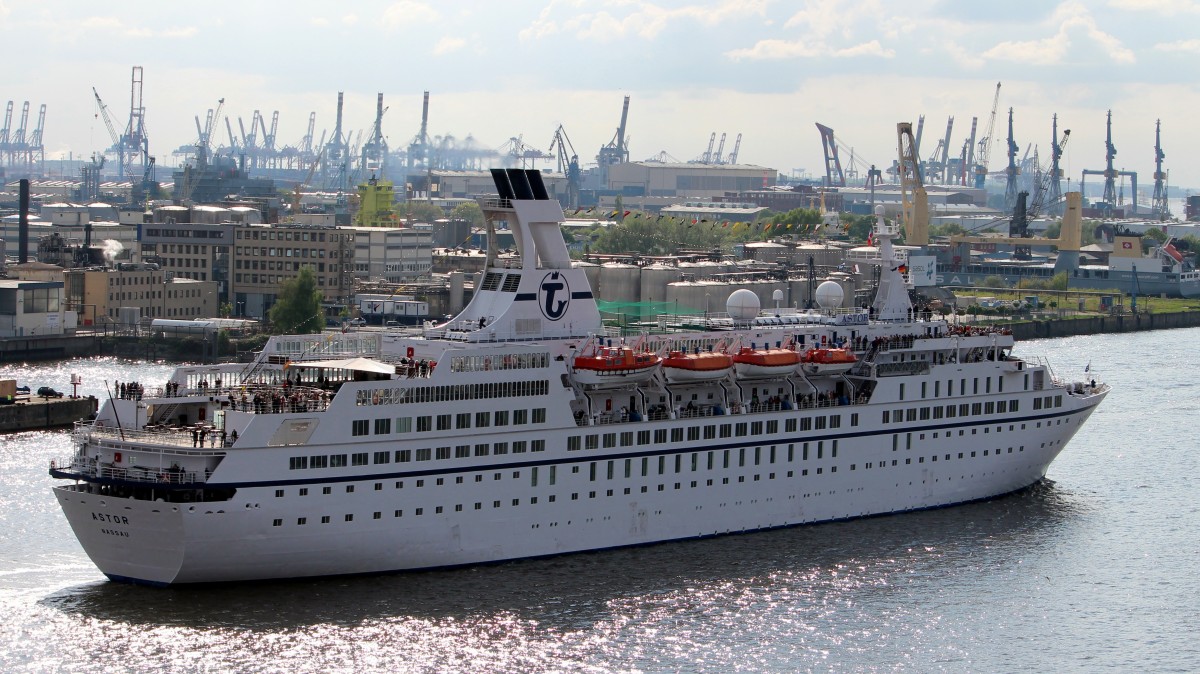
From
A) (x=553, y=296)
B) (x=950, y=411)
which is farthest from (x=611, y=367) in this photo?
(x=950, y=411)

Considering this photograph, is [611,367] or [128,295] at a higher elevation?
[128,295]

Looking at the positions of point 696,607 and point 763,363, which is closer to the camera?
point 696,607

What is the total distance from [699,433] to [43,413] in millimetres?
23002

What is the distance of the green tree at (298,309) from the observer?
66.6 metres

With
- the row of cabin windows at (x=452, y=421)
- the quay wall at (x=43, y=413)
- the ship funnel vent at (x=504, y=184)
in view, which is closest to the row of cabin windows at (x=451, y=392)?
the row of cabin windows at (x=452, y=421)

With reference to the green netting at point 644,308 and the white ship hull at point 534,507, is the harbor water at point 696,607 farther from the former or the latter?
the green netting at point 644,308

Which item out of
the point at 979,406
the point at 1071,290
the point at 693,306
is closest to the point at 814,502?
the point at 979,406

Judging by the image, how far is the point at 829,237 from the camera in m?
116

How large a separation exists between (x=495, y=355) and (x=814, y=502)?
8991 mm

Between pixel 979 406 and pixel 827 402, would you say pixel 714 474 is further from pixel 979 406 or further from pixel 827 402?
pixel 979 406

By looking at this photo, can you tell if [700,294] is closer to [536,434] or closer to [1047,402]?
[1047,402]

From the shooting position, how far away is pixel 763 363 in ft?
117

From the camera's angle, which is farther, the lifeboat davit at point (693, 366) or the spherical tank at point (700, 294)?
the spherical tank at point (700, 294)

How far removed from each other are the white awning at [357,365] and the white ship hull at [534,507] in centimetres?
213
